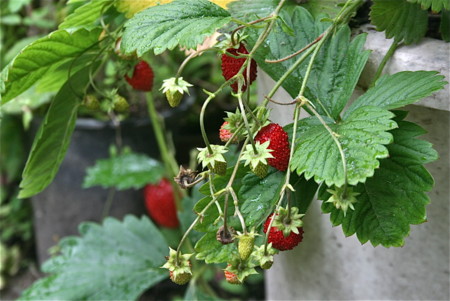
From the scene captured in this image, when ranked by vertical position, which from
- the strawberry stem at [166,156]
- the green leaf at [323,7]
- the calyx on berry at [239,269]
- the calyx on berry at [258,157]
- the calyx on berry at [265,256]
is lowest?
the strawberry stem at [166,156]

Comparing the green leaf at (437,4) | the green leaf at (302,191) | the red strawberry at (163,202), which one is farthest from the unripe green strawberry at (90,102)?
the red strawberry at (163,202)

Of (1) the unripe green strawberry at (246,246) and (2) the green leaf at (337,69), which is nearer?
(1) the unripe green strawberry at (246,246)

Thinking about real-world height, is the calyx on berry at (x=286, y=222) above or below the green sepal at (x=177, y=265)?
above

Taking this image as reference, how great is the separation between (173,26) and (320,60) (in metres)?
0.16

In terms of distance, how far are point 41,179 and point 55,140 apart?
0.05 meters

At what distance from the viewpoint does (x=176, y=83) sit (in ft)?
1.76

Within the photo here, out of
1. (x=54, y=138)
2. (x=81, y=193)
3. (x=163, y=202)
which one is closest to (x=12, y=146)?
(x=81, y=193)

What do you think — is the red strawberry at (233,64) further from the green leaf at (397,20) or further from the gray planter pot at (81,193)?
the gray planter pot at (81,193)

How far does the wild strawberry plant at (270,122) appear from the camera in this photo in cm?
51

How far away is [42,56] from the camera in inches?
26.7

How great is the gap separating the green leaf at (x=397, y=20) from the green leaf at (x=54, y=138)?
12.4 inches

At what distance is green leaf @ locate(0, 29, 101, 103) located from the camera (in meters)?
0.66

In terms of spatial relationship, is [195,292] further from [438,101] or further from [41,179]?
[438,101]

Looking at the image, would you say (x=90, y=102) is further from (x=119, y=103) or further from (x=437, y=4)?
(x=437, y=4)
